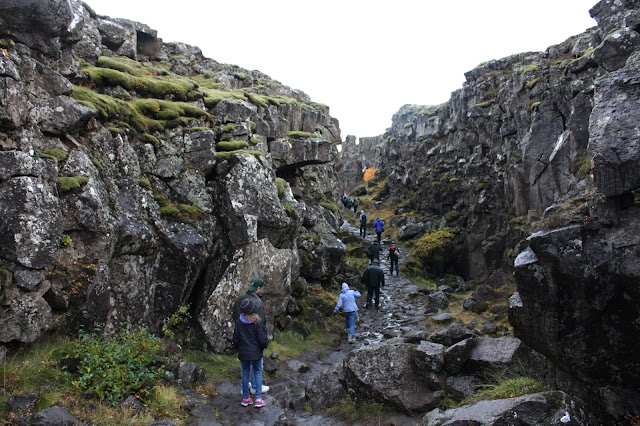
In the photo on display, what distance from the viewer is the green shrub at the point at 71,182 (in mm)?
11203

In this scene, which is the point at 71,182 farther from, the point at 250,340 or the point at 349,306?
the point at 349,306

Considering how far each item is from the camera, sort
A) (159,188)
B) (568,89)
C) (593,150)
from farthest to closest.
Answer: (568,89) → (159,188) → (593,150)

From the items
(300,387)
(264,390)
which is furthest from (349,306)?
(264,390)

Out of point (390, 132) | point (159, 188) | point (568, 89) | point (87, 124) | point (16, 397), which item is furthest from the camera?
point (390, 132)

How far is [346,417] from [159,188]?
10326 mm

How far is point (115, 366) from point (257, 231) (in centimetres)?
820

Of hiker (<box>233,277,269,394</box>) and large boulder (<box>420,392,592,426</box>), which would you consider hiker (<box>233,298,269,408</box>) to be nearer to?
hiker (<box>233,277,269,394</box>)

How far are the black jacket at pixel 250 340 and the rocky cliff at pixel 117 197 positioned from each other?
3.87 m

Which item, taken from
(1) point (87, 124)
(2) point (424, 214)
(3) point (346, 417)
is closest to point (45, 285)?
(1) point (87, 124)

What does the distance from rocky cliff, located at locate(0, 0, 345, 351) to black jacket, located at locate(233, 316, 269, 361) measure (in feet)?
12.7

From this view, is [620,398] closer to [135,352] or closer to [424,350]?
[424,350]

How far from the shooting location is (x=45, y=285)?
9.98 m

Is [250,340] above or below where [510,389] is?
above

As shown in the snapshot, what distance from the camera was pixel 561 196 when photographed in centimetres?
2327
